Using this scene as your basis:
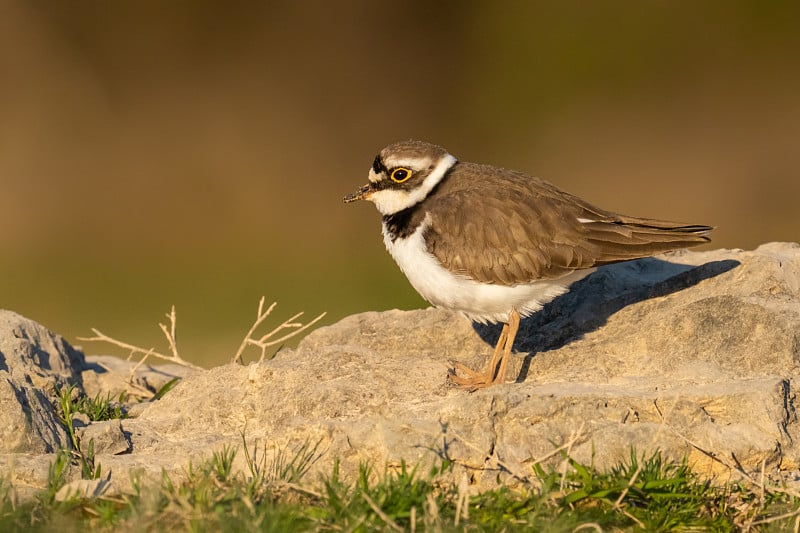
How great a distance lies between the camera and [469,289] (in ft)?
23.0

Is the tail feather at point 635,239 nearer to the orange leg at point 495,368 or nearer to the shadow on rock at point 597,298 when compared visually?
the shadow on rock at point 597,298

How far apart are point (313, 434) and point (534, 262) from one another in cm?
208

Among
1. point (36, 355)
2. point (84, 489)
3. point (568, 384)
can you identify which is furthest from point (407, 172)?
point (84, 489)

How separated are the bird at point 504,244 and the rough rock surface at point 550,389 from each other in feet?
1.31

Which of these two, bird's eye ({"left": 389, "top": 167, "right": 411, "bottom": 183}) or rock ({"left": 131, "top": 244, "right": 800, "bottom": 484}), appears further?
bird's eye ({"left": 389, "top": 167, "right": 411, "bottom": 183})

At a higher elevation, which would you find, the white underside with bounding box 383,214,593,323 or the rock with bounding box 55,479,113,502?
the white underside with bounding box 383,214,593,323

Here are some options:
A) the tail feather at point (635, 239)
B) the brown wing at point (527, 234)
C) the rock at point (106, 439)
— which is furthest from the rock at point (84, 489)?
the tail feather at point (635, 239)

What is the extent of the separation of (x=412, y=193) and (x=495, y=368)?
1413 millimetres

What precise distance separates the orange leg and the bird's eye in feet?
4.10

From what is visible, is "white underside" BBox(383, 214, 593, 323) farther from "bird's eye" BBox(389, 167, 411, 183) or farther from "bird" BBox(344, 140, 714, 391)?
"bird's eye" BBox(389, 167, 411, 183)

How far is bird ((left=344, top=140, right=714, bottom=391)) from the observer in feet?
23.0

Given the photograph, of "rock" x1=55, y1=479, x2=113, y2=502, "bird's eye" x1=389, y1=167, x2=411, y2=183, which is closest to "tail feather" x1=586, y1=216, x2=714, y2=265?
"bird's eye" x1=389, y1=167, x2=411, y2=183

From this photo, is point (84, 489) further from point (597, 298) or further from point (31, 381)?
point (597, 298)

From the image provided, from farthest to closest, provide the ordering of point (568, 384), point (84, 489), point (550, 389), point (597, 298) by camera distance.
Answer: point (597, 298)
point (568, 384)
point (550, 389)
point (84, 489)
